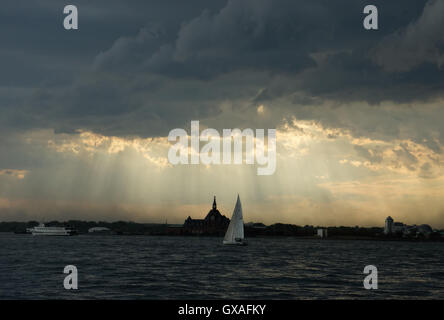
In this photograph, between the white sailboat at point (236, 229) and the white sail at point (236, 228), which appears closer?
the white sail at point (236, 228)

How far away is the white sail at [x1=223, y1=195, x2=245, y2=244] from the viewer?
4989 inches

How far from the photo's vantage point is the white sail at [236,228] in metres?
127

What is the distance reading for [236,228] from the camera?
136m

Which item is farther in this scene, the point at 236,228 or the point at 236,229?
the point at 236,229

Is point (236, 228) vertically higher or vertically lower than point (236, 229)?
higher

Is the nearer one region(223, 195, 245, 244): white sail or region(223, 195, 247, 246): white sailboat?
region(223, 195, 245, 244): white sail

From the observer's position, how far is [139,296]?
41500mm
